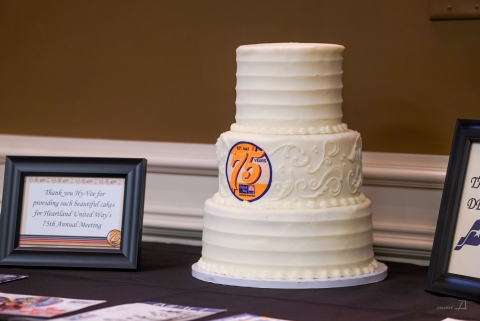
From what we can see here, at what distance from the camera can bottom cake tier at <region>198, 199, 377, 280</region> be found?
142 centimetres

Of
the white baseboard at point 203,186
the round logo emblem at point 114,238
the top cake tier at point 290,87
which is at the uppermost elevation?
the top cake tier at point 290,87

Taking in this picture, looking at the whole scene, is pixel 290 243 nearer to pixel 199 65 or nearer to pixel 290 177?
pixel 290 177

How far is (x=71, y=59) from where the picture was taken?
2.07 meters

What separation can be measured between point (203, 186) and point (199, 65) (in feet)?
1.08

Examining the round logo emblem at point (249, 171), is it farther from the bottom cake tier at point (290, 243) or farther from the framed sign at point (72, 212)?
the framed sign at point (72, 212)

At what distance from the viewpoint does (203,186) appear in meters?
1.94

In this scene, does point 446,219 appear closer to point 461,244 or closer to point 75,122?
point 461,244

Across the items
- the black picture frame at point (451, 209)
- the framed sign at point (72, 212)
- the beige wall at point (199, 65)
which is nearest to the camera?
the black picture frame at point (451, 209)

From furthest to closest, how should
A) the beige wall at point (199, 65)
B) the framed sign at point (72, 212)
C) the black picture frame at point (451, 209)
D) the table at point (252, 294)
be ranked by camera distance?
the beige wall at point (199, 65)
the framed sign at point (72, 212)
the black picture frame at point (451, 209)
the table at point (252, 294)

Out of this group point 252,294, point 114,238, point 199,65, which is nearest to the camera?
point 252,294

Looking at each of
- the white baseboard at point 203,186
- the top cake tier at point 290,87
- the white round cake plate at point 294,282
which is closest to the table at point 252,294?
the white round cake plate at point 294,282

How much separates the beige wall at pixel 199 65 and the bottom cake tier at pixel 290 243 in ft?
1.16

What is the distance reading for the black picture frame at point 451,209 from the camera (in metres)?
1.36

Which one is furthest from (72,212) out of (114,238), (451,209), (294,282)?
(451,209)
